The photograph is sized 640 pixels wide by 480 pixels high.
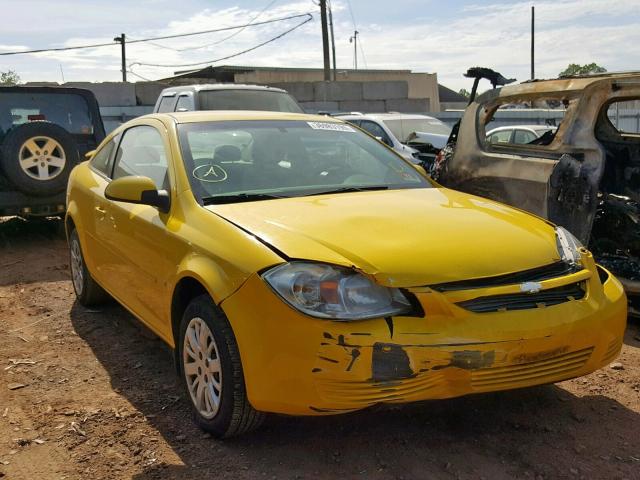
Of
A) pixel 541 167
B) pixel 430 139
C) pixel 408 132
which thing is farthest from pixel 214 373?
pixel 408 132

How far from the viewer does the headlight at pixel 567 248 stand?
318cm

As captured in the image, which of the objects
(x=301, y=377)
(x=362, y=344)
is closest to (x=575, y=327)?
(x=362, y=344)

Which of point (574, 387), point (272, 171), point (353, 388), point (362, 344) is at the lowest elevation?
point (574, 387)

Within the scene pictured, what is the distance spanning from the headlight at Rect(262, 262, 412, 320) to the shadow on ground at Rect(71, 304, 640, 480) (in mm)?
459

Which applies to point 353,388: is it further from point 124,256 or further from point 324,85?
point 324,85

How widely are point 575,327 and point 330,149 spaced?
190 cm

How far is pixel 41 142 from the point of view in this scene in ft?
24.2

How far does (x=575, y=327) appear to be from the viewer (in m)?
2.90

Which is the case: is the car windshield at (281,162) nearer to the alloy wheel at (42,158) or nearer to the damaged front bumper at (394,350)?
the damaged front bumper at (394,350)

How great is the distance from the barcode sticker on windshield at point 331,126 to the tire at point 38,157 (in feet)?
13.5

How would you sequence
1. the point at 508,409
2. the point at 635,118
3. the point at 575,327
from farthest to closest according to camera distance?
the point at 635,118 < the point at 508,409 < the point at 575,327

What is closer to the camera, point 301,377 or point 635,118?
point 301,377

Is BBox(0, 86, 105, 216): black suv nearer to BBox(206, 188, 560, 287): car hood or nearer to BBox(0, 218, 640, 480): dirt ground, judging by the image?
BBox(0, 218, 640, 480): dirt ground

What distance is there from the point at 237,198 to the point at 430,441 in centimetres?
152
